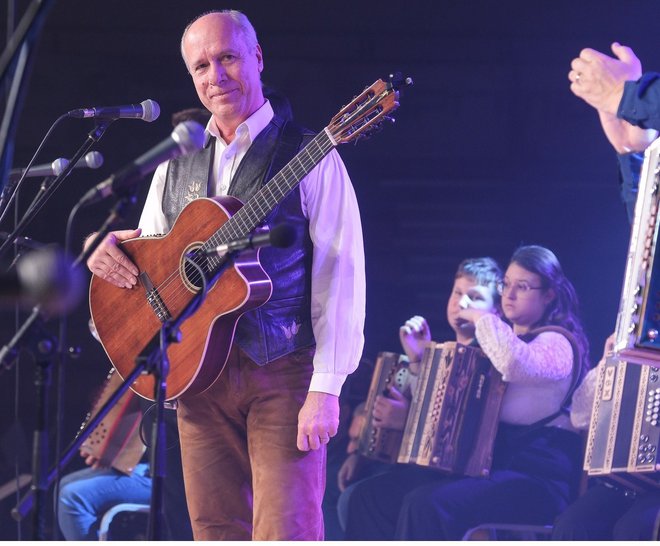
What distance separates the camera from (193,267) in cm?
280

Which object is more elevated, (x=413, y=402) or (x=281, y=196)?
(x=281, y=196)

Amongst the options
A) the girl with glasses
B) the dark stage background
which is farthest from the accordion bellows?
the dark stage background

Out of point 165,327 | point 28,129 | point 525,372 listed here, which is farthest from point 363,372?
point 165,327

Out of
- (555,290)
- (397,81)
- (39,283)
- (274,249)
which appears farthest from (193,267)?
(555,290)

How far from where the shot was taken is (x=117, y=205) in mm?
1977

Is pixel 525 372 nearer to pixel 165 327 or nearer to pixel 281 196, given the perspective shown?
pixel 281 196

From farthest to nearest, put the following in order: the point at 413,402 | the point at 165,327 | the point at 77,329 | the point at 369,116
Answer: the point at 77,329, the point at 413,402, the point at 369,116, the point at 165,327

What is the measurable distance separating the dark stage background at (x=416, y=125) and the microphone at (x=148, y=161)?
3.26 meters

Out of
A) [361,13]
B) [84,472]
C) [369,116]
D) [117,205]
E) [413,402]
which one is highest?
[361,13]

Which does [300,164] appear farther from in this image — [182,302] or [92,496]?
[92,496]

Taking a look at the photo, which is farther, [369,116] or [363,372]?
[363,372]

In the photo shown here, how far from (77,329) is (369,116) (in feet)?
10.5

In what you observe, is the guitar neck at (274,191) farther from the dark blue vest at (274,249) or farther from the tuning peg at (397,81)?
the tuning peg at (397,81)

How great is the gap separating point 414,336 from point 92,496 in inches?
70.8
